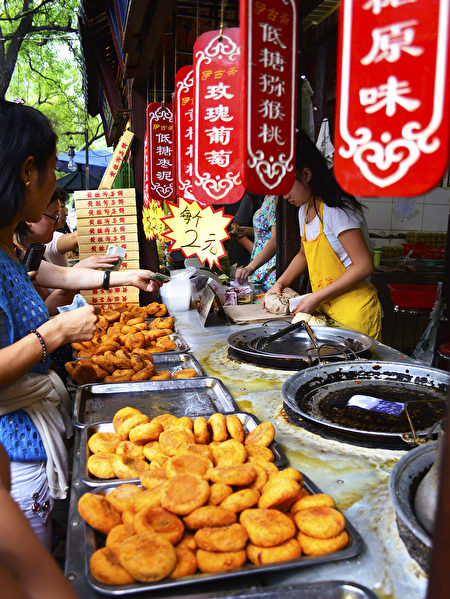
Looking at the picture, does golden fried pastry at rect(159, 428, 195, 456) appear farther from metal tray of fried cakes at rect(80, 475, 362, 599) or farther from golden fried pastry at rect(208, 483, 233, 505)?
metal tray of fried cakes at rect(80, 475, 362, 599)

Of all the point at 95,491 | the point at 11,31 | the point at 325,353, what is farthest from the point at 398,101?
the point at 11,31

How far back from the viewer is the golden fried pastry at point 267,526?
44.4 inches

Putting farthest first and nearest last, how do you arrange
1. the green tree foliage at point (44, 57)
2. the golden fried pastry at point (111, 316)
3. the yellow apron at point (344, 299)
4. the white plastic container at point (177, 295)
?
the green tree foliage at point (44, 57), the white plastic container at point (177, 295), the golden fried pastry at point (111, 316), the yellow apron at point (344, 299)

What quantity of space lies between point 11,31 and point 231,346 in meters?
18.0

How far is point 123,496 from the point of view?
1.35m

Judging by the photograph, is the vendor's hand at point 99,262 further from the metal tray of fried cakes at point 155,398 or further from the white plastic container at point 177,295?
the metal tray of fried cakes at point 155,398

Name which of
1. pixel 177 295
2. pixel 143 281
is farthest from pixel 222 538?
pixel 177 295

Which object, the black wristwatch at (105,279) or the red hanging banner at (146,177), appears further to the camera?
the red hanging banner at (146,177)

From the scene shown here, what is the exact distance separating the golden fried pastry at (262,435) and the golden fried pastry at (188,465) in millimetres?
275

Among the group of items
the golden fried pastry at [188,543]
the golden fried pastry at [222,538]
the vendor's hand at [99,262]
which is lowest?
the golden fried pastry at [188,543]

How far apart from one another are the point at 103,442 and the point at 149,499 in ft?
1.54

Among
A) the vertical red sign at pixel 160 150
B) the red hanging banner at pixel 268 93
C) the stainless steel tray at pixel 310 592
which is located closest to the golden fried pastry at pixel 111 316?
the vertical red sign at pixel 160 150

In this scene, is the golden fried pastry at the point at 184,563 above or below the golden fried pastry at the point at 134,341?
above

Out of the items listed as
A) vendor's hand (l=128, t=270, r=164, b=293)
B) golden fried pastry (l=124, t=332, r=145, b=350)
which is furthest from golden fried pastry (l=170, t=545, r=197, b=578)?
vendor's hand (l=128, t=270, r=164, b=293)
